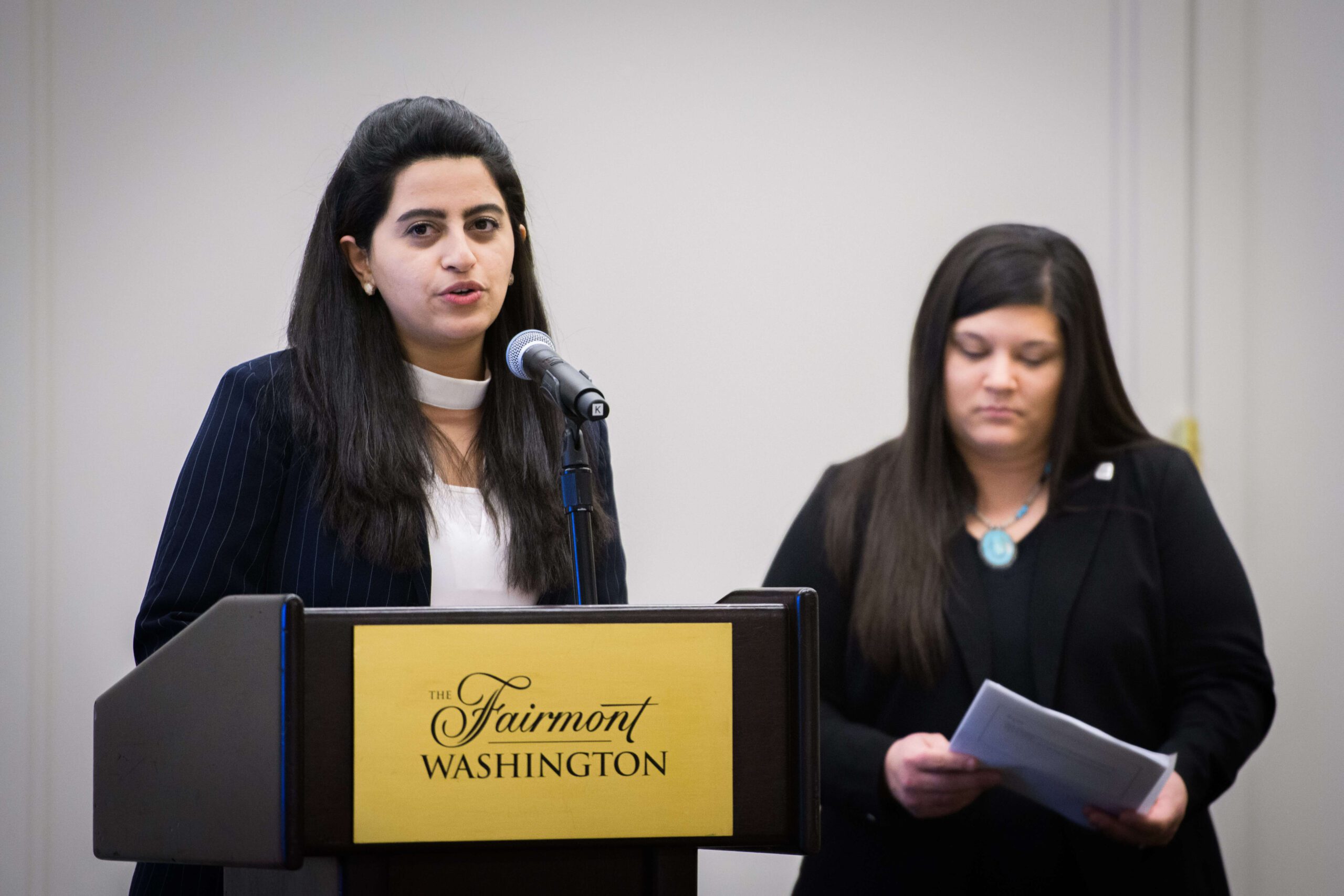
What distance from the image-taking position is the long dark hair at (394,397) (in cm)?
139

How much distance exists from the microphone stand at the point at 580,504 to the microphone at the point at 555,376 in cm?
3

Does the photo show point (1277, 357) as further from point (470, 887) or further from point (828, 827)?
point (470, 887)

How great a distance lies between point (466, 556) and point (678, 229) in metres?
1.49

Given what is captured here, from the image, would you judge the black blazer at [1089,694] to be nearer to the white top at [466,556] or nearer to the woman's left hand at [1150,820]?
the woman's left hand at [1150,820]

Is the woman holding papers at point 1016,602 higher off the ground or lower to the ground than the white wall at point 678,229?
lower

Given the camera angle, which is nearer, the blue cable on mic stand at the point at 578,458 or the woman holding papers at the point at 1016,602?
the blue cable on mic stand at the point at 578,458

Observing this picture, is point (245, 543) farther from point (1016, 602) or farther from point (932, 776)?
point (1016, 602)

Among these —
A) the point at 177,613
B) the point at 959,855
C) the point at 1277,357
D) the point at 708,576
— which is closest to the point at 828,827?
the point at 959,855

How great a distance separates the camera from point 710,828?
89 cm

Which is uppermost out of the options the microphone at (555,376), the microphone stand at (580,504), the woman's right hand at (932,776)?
the microphone at (555,376)

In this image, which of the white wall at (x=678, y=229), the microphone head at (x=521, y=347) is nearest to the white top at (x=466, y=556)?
the microphone head at (x=521, y=347)

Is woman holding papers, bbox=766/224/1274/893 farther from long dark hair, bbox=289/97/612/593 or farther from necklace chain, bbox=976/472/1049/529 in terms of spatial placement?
long dark hair, bbox=289/97/612/593

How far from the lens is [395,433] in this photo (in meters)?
1.45

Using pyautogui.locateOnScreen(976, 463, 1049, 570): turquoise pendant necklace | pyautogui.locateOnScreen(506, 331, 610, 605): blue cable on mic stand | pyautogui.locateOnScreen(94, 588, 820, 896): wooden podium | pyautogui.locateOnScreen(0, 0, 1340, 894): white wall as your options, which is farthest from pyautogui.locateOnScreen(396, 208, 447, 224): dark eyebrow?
pyautogui.locateOnScreen(0, 0, 1340, 894): white wall
